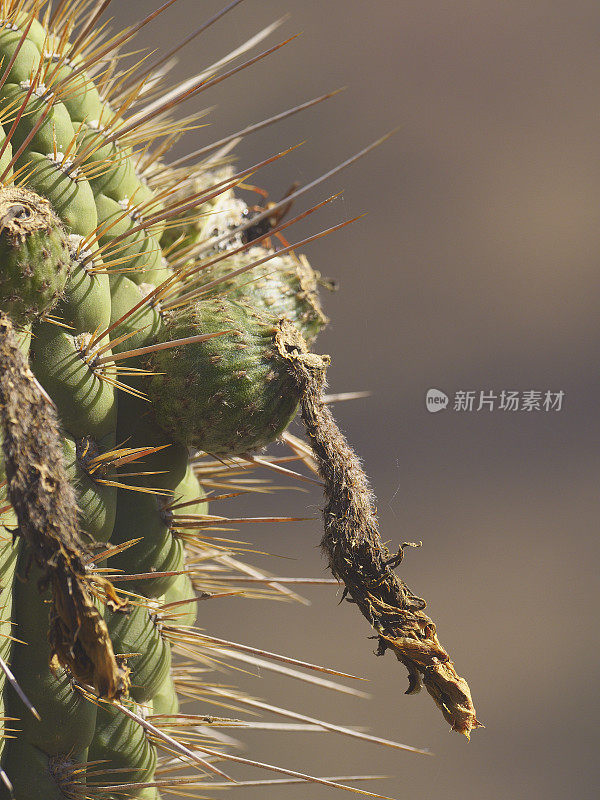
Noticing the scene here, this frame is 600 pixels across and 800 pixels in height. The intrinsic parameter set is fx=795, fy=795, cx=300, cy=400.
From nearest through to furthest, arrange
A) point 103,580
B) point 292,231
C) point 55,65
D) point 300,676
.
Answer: point 103,580 → point 55,65 → point 300,676 → point 292,231

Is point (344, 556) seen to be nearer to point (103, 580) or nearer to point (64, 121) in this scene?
point (103, 580)

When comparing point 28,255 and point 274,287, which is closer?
point 28,255

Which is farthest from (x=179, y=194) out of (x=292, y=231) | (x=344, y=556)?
(x=292, y=231)

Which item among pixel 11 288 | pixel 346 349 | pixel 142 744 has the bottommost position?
pixel 346 349

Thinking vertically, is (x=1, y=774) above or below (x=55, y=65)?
below

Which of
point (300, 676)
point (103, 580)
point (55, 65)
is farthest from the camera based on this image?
point (300, 676)

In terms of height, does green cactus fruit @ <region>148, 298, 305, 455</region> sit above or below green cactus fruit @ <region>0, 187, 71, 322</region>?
below
